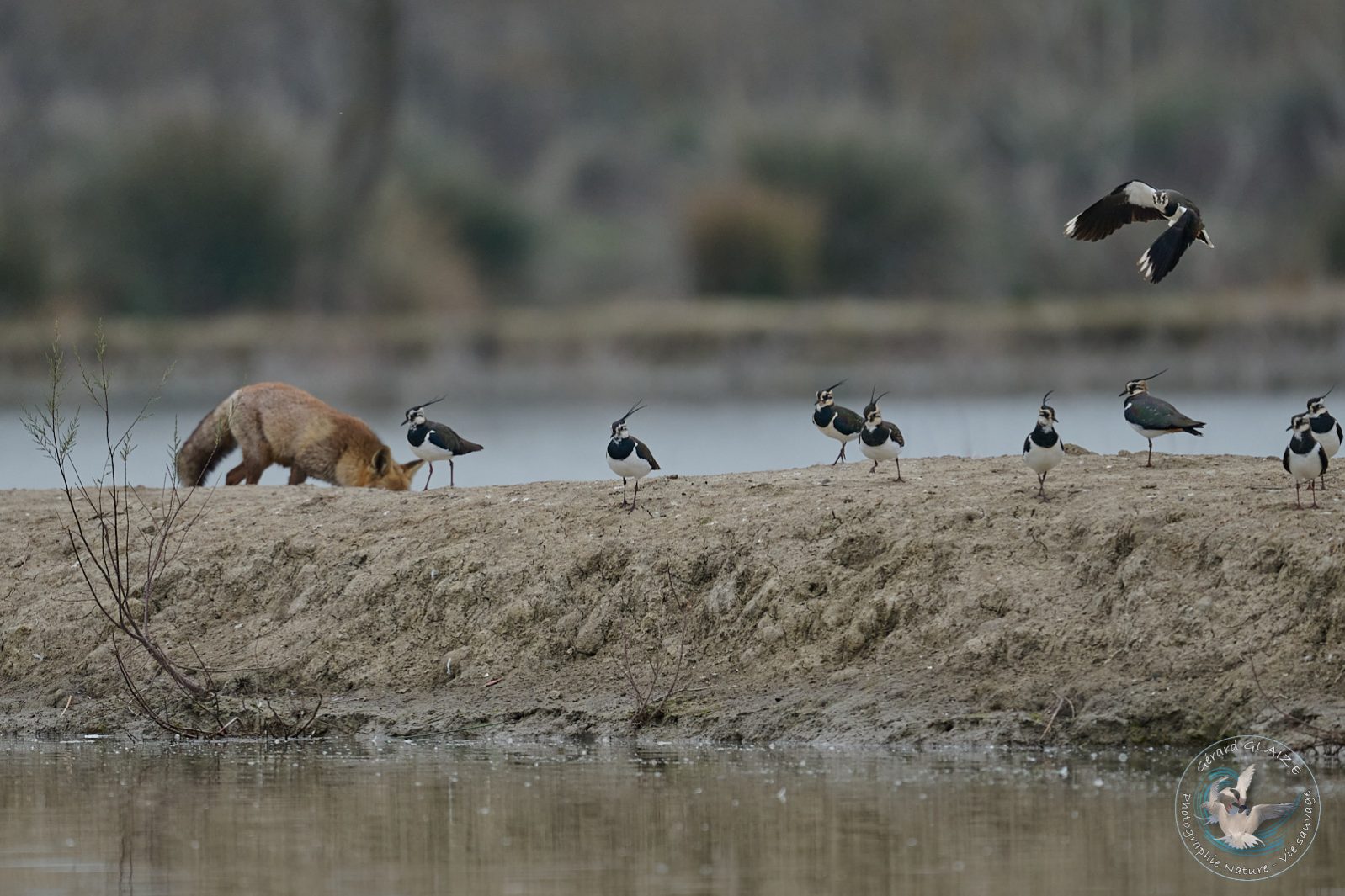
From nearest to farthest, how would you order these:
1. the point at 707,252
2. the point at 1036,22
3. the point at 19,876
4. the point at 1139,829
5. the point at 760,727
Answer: the point at 19,876 < the point at 1139,829 < the point at 760,727 < the point at 707,252 < the point at 1036,22

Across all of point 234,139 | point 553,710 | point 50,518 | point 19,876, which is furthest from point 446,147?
point 19,876

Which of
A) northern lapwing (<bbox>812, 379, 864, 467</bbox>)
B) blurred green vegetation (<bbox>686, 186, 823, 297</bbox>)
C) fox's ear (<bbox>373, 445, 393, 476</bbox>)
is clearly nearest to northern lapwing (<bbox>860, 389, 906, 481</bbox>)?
northern lapwing (<bbox>812, 379, 864, 467</bbox>)

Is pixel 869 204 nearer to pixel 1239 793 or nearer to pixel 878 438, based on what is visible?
pixel 878 438

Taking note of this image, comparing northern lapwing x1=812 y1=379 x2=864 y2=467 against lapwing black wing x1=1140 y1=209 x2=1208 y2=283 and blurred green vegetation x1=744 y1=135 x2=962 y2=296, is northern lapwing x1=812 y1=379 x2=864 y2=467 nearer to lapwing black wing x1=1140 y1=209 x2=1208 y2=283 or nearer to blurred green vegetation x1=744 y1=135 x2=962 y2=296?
lapwing black wing x1=1140 y1=209 x2=1208 y2=283

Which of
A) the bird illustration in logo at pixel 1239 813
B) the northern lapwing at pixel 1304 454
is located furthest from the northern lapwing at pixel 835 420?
the bird illustration in logo at pixel 1239 813

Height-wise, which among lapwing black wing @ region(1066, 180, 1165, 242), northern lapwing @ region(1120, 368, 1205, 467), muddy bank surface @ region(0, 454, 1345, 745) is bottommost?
muddy bank surface @ region(0, 454, 1345, 745)

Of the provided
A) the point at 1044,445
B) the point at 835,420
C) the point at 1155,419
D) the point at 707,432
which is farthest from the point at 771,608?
the point at 707,432

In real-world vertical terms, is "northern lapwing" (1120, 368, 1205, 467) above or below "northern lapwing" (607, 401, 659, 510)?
above

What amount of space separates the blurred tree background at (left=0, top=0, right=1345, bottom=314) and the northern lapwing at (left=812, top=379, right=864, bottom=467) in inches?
600

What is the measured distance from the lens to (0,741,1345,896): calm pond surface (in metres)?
7.66

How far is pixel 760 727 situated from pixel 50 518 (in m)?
6.00

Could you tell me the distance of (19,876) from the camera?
309 inches

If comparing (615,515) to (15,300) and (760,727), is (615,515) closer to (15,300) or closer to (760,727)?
(760,727)

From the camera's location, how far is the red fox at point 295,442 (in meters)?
16.0
